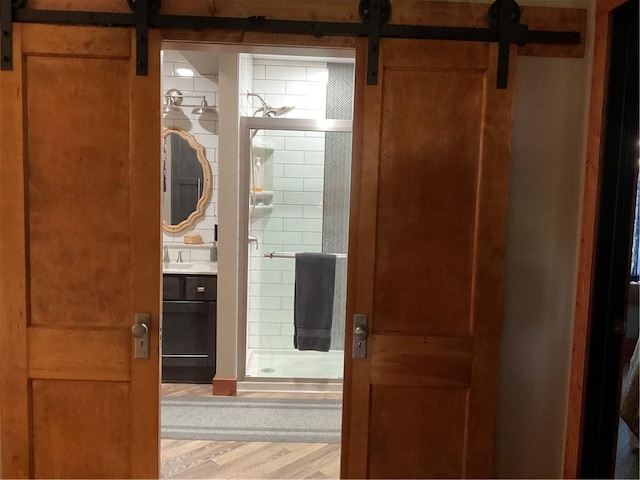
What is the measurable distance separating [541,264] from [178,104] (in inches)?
120

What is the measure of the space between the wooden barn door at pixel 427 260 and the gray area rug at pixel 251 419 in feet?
3.65

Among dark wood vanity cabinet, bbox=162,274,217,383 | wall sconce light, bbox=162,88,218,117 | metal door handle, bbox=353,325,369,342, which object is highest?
wall sconce light, bbox=162,88,218,117

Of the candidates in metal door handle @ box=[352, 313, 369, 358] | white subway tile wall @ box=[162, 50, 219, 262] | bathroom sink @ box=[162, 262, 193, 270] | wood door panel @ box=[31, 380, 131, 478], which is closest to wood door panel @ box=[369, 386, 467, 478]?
metal door handle @ box=[352, 313, 369, 358]

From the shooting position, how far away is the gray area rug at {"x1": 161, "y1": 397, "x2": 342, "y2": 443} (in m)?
2.67

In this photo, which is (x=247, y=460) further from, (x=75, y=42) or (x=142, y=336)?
(x=75, y=42)

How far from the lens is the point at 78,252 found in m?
1.63

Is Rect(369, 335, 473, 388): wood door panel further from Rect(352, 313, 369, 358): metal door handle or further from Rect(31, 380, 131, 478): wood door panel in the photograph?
Rect(31, 380, 131, 478): wood door panel

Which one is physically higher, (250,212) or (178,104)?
(178,104)

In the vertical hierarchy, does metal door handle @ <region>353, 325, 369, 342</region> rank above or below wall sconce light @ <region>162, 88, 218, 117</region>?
below

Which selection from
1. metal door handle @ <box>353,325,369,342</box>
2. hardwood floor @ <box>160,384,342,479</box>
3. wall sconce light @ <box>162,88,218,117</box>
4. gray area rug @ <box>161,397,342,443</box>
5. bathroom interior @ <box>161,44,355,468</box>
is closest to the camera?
metal door handle @ <box>353,325,369,342</box>

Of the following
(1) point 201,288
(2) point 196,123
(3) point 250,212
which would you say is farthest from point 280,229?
(2) point 196,123

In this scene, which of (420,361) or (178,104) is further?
(178,104)

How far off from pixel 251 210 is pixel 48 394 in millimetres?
1889

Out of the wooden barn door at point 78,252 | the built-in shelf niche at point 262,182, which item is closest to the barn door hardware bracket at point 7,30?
the wooden barn door at point 78,252
